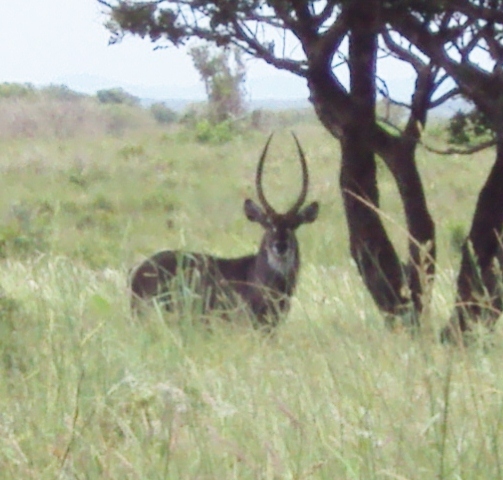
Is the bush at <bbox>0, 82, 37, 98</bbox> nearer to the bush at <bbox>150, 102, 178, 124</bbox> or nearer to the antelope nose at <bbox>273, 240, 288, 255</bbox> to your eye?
the bush at <bbox>150, 102, 178, 124</bbox>

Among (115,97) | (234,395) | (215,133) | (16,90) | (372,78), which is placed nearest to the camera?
(234,395)

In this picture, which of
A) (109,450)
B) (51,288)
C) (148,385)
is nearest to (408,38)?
(51,288)

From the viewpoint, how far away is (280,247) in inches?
290

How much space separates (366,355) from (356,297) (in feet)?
3.69

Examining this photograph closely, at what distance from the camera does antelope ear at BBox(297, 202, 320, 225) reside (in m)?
7.56

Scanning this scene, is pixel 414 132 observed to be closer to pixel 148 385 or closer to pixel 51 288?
pixel 51 288

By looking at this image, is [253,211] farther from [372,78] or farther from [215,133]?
[215,133]

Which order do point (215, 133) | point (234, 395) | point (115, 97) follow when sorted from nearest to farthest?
point (234, 395) → point (215, 133) → point (115, 97)

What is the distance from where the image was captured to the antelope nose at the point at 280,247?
7.36 meters

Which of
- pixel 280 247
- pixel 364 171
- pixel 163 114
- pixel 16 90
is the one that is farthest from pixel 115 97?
pixel 364 171

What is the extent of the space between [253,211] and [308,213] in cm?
31

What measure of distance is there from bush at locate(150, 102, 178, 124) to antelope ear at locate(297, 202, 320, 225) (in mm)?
32095

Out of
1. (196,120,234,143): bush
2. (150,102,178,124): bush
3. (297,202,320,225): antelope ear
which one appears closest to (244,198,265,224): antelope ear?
(297,202,320,225): antelope ear

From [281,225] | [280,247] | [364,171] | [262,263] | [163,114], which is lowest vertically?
[163,114]
